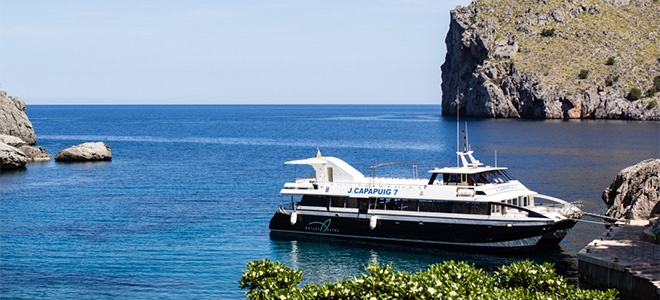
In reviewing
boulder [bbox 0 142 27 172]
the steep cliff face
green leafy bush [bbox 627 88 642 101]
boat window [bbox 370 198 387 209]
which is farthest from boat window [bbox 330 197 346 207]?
green leafy bush [bbox 627 88 642 101]

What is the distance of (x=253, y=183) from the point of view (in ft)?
226

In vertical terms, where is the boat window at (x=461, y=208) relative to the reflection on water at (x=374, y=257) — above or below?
above

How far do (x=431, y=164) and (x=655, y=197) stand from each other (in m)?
46.2

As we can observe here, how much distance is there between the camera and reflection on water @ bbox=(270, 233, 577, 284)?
3712 cm

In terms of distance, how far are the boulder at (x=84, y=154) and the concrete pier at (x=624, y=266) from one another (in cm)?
7484

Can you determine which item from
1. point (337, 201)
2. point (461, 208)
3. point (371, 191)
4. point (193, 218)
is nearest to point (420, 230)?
point (461, 208)

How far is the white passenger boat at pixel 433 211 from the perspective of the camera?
130ft

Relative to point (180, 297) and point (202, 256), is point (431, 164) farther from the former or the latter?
point (180, 297)

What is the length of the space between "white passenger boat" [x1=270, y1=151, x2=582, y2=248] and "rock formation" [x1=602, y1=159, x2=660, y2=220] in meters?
2.57

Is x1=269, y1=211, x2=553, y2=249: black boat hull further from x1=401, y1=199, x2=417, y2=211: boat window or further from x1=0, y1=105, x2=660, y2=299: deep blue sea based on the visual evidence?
x1=401, y1=199, x2=417, y2=211: boat window

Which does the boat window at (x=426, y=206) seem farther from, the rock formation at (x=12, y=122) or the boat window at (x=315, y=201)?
Answer: the rock formation at (x=12, y=122)

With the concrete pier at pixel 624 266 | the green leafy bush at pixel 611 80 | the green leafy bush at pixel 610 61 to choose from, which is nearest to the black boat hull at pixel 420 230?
the concrete pier at pixel 624 266

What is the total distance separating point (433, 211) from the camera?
41.9 m

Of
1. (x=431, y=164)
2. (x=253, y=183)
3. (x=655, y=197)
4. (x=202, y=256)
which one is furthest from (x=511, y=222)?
(x=431, y=164)
